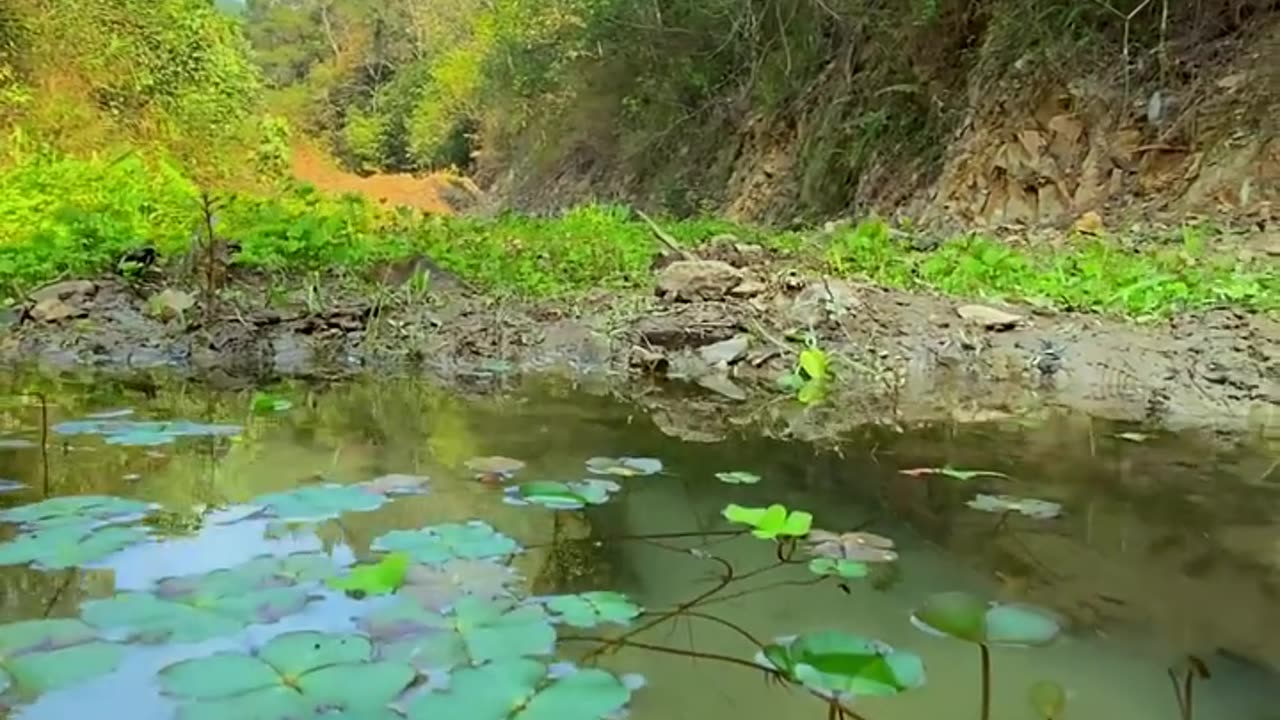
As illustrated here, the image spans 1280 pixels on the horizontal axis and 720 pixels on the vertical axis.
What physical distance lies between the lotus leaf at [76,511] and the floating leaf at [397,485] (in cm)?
42

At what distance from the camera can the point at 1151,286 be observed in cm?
444

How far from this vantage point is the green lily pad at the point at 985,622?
1404 millimetres

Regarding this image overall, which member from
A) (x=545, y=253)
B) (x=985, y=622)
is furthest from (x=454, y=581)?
(x=545, y=253)

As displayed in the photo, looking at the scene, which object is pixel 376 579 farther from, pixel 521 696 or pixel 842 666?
pixel 842 666

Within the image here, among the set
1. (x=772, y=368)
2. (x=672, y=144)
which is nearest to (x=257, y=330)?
(x=772, y=368)

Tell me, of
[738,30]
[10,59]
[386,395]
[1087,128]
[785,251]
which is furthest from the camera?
[738,30]

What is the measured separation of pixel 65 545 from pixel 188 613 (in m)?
0.44

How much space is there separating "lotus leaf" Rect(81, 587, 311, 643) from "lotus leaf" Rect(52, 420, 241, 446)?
121 cm

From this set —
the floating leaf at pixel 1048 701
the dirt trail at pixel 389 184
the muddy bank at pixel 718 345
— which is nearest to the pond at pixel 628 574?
the floating leaf at pixel 1048 701

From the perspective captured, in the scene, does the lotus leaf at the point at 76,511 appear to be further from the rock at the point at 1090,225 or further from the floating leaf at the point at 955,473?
the rock at the point at 1090,225

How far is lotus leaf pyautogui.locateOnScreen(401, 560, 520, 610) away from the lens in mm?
1582

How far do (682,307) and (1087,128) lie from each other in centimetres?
388

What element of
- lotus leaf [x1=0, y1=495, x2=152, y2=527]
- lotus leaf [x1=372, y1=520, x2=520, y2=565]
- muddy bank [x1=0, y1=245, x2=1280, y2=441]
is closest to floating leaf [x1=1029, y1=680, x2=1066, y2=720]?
lotus leaf [x1=372, y1=520, x2=520, y2=565]

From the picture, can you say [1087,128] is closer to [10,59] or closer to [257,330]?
[257,330]
